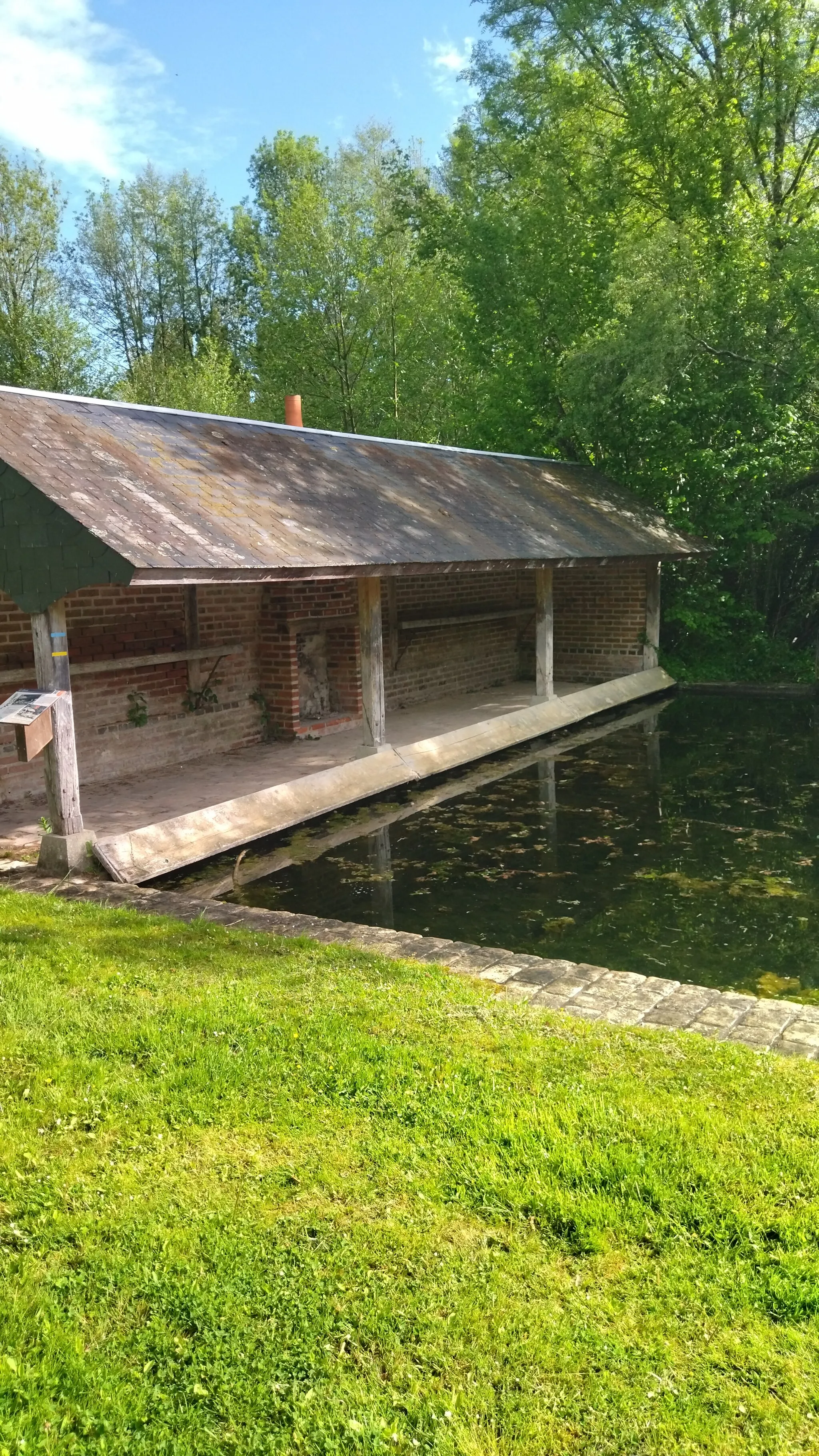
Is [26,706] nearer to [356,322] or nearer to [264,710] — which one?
[264,710]

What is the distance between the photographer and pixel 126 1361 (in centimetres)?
271

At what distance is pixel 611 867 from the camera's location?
7.86 meters

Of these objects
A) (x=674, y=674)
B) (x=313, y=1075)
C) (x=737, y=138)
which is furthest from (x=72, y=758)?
(x=737, y=138)

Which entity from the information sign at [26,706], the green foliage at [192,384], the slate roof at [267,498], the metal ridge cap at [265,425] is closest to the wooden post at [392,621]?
the slate roof at [267,498]

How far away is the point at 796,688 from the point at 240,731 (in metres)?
8.77

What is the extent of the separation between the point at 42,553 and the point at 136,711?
3316 millimetres

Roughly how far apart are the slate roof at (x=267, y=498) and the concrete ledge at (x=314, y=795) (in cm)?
191

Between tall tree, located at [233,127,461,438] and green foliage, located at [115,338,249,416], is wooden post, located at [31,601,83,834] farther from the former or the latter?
green foliage, located at [115,338,249,416]

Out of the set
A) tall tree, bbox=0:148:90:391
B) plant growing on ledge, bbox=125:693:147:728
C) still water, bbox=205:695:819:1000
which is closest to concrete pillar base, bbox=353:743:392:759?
still water, bbox=205:695:819:1000

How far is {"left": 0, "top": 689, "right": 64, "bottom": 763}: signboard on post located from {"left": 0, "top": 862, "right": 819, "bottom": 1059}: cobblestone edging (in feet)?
2.97

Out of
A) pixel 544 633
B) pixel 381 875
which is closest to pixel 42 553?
pixel 381 875

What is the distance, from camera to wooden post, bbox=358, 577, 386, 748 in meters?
9.89

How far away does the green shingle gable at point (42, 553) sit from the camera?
658cm

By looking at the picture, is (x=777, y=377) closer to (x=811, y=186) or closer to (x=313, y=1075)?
(x=811, y=186)
